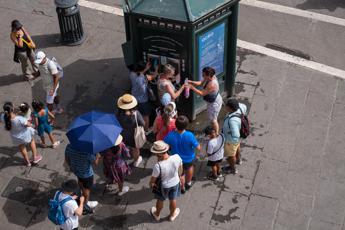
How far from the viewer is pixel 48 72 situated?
10.4 m

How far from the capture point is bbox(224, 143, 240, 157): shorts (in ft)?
30.3

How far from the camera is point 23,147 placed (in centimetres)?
978

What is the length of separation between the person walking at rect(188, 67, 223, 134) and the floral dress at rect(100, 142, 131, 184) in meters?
1.95

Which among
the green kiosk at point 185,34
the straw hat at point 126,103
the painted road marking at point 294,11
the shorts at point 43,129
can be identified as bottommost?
the shorts at point 43,129

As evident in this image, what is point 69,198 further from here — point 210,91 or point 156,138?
point 210,91

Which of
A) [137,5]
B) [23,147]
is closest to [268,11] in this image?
[137,5]

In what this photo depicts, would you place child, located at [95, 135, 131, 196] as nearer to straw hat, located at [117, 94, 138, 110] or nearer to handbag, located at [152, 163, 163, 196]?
straw hat, located at [117, 94, 138, 110]

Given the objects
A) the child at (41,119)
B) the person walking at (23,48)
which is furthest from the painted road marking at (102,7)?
the child at (41,119)

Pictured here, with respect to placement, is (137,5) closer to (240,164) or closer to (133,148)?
(133,148)

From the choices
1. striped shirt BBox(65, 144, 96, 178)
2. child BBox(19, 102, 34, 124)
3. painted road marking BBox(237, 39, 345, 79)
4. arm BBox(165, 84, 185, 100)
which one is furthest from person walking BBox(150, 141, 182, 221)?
painted road marking BBox(237, 39, 345, 79)

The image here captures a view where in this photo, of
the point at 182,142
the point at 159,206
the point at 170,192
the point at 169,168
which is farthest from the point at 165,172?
the point at 159,206

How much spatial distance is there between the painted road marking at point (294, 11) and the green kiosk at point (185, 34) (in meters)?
3.80

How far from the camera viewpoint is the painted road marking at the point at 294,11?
13562 millimetres

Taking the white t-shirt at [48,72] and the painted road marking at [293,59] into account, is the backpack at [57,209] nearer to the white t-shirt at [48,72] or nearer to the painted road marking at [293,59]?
the white t-shirt at [48,72]
